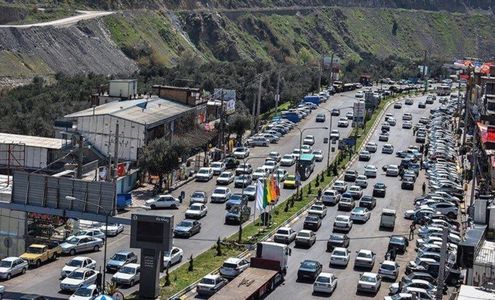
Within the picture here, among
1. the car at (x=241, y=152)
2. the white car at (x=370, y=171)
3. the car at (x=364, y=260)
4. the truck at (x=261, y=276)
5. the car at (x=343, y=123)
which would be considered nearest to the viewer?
the truck at (x=261, y=276)

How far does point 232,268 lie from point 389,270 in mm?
7587

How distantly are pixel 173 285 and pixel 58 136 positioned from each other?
33.1m

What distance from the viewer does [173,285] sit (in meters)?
48.3

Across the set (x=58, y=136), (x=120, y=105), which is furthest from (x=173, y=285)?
(x=120, y=105)

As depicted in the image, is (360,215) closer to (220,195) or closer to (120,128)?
(220,195)

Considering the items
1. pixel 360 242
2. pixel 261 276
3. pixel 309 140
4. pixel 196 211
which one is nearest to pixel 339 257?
pixel 360 242

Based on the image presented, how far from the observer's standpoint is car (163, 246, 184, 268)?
2019 inches

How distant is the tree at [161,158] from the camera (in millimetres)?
72375

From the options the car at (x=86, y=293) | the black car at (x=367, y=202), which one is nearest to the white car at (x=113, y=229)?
the car at (x=86, y=293)

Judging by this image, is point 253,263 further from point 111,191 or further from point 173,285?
point 111,191

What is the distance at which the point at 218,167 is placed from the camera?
7912cm

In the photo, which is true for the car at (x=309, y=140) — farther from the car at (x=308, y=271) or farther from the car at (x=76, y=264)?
the car at (x=76, y=264)

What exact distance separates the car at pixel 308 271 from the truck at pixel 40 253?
1211 centimetres

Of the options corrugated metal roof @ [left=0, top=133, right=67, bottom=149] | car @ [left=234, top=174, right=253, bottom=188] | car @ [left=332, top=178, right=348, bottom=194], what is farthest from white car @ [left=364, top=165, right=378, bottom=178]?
corrugated metal roof @ [left=0, top=133, right=67, bottom=149]
